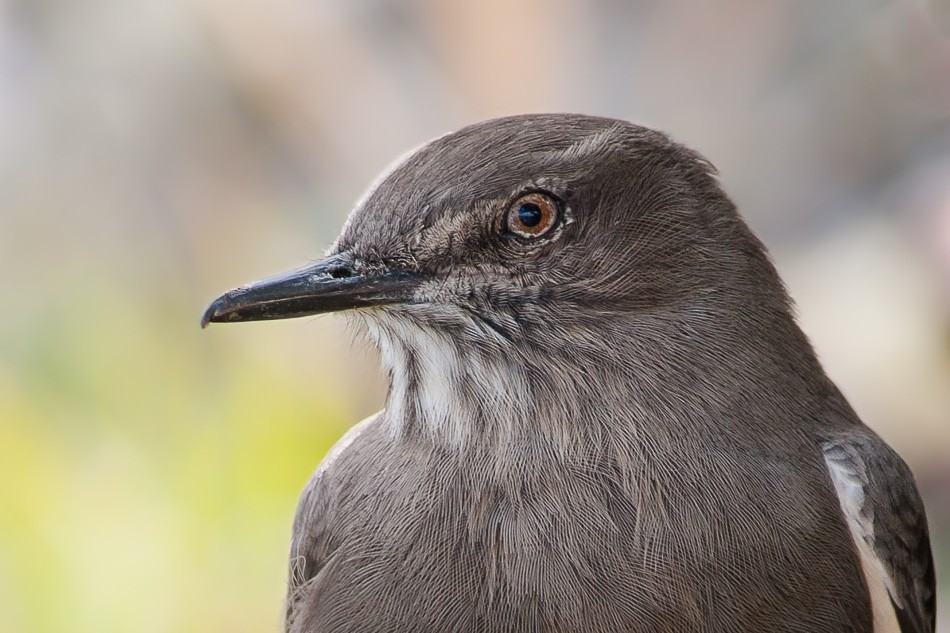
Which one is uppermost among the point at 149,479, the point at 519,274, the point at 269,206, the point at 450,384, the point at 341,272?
the point at 269,206

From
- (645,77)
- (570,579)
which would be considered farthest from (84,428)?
(645,77)

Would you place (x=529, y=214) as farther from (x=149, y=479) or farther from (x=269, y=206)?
(x=269, y=206)

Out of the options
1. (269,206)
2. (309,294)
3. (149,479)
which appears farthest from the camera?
(269,206)

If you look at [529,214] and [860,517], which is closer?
[529,214]

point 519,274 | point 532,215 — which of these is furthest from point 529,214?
point 519,274

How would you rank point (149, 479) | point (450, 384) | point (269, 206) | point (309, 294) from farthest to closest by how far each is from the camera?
point (269, 206)
point (149, 479)
point (450, 384)
point (309, 294)

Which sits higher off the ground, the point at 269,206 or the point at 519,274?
the point at 269,206

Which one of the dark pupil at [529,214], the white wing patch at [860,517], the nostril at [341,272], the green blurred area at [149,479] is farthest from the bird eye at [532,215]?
the green blurred area at [149,479]
